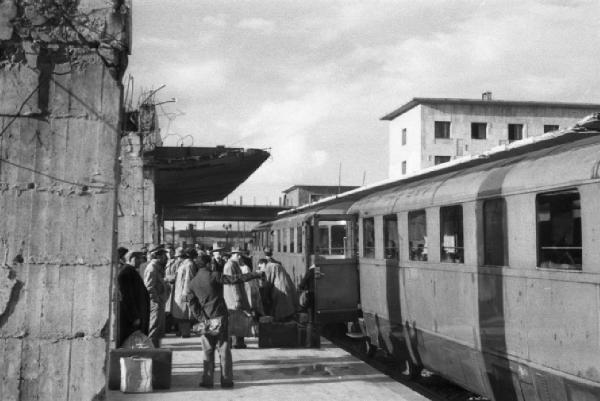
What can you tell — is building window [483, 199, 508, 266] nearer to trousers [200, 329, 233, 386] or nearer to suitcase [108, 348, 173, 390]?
trousers [200, 329, 233, 386]

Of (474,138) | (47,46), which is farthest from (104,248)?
(474,138)

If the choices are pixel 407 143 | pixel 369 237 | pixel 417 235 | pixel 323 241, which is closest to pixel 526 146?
pixel 417 235

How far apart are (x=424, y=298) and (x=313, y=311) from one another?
12.1 feet

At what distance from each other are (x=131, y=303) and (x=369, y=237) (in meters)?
4.83

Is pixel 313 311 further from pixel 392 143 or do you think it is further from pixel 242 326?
pixel 392 143

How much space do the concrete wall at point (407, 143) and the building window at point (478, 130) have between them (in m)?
4.12

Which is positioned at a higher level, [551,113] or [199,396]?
[551,113]

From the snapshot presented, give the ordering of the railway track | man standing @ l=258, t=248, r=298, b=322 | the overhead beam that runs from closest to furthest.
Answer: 1. the railway track
2. man standing @ l=258, t=248, r=298, b=322
3. the overhead beam

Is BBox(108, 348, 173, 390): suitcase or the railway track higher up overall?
BBox(108, 348, 173, 390): suitcase

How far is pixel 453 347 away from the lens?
880 centimetres

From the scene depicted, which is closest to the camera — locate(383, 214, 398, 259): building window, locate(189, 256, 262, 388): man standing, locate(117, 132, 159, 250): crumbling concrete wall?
locate(189, 256, 262, 388): man standing

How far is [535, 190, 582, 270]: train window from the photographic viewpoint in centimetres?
642

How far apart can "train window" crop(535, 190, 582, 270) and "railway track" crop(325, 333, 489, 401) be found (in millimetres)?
3768

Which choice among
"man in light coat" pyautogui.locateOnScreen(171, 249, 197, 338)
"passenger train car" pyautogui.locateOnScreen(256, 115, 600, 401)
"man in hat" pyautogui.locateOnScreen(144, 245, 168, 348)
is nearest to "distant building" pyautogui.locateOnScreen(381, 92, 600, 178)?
"man in light coat" pyautogui.locateOnScreen(171, 249, 197, 338)
